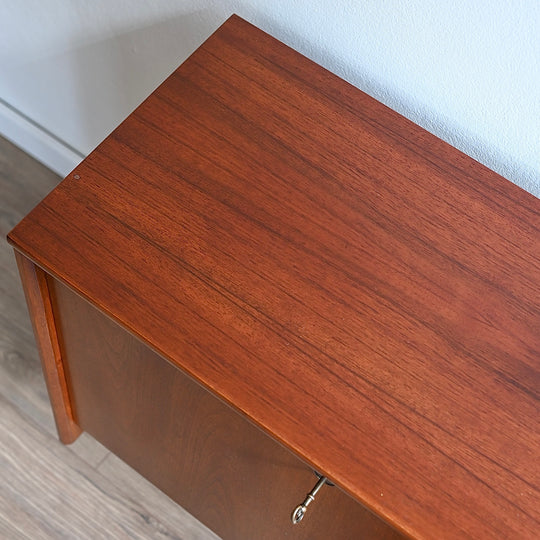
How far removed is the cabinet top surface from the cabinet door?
7cm

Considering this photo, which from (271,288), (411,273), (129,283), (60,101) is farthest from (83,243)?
(60,101)

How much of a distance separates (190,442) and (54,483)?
15.0 inches

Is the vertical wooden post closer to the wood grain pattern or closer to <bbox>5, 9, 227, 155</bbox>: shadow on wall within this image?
the wood grain pattern

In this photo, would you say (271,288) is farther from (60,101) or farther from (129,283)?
(60,101)

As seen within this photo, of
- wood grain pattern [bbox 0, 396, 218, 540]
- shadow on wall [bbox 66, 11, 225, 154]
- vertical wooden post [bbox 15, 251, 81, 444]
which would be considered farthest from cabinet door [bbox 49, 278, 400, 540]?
shadow on wall [bbox 66, 11, 225, 154]

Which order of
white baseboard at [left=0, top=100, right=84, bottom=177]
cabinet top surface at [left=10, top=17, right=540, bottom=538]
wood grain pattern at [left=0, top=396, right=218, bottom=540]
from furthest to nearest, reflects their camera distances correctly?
white baseboard at [left=0, top=100, right=84, bottom=177] < wood grain pattern at [left=0, top=396, right=218, bottom=540] < cabinet top surface at [left=10, top=17, right=540, bottom=538]

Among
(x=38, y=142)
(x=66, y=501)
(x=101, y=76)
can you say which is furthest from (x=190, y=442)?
(x=38, y=142)

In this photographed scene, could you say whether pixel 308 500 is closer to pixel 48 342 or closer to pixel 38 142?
pixel 48 342

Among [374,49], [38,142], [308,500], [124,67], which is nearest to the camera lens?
[308,500]

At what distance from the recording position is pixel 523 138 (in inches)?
35.0

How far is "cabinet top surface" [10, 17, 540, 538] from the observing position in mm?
711

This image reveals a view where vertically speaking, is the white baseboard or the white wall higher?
the white wall

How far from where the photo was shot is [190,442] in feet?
3.05

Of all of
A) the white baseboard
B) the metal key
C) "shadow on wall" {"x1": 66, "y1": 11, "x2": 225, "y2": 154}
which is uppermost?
"shadow on wall" {"x1": 66, "y1": 11, "x2": 225, "y2": 154}
